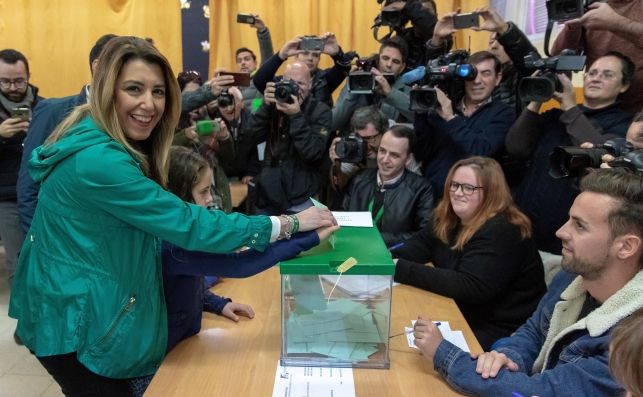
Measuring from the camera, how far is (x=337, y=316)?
54.2 inches

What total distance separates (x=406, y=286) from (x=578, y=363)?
76cm

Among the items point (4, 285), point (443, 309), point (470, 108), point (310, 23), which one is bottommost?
point (4, 285)

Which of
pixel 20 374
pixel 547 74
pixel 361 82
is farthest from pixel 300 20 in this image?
pixel 20 374

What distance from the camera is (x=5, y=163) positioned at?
2.92m

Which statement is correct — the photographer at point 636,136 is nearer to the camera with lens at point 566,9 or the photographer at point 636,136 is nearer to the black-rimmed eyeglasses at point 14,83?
the camera with lens at point 566,9

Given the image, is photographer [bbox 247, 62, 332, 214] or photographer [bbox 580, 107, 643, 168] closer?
photographer [bbox 580, 107, 643, 168]

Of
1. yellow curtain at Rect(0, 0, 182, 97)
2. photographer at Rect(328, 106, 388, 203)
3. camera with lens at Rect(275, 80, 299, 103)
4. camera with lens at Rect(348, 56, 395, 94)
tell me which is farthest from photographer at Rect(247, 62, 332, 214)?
yellow curtain at Rect(0, 0, 182, 97)

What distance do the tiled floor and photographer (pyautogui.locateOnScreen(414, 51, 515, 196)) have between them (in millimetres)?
2030

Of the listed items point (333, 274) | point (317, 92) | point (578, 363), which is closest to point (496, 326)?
point (578, 363)

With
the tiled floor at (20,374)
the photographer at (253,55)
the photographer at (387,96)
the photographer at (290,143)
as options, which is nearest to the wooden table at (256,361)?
the photographer at (290,143)

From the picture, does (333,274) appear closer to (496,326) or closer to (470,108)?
(496,326)

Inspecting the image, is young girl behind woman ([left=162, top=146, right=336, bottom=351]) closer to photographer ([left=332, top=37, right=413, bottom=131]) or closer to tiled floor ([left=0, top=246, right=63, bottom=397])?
tiled floor ([left=0, top=246, right=63, bottom=397])

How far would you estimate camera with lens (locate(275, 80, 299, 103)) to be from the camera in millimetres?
2740

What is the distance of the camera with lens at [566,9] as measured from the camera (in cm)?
219
